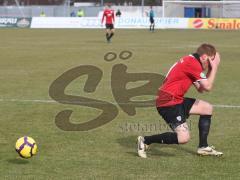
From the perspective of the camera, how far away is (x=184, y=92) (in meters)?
7.24

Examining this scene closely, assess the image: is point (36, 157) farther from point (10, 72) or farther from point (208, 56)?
point (10, 72)

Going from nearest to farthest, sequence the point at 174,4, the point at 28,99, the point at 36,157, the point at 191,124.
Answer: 1. the point at 36,157
2. the point at 191,124
3. the point at 28,99
4. the point at 174,4

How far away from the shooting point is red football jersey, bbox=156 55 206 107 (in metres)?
7.08

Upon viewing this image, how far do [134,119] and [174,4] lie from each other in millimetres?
57823

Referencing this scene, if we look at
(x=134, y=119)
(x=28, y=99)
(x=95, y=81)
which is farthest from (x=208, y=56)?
(x=95, y=81)

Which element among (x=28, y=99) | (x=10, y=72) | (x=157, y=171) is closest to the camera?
(x=157, y=171)

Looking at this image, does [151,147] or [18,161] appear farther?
[151,147]

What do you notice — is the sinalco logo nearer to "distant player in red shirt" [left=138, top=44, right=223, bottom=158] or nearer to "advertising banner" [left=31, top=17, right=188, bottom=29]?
"advertising banner" [left=31, top=17, right=188, bottom=29]

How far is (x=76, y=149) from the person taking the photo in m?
7.75

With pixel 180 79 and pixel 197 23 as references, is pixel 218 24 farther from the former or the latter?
pixel 180 79

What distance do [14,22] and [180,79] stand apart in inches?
2068

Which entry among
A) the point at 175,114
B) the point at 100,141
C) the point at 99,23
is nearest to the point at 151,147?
the point at 100,141

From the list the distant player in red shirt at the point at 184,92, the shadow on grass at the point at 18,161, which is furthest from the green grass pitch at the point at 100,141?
the distant player in red shirt at the point at 184,92

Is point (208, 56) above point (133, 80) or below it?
above
